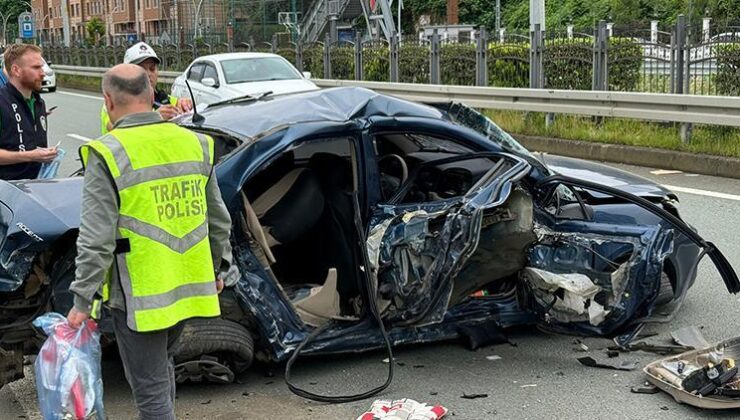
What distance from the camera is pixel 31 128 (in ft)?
20.7

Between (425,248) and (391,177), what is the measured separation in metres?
0.88

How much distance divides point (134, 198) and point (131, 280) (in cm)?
30

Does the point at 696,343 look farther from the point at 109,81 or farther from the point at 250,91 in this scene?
the point at 250,91

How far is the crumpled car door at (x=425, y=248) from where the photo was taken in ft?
15.8

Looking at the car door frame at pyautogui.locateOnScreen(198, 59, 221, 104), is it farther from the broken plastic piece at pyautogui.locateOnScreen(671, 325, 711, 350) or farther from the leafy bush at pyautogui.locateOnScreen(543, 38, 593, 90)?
the broken plastic piece at pyautogui.locateOnScreen(671, 325, 711, 350)

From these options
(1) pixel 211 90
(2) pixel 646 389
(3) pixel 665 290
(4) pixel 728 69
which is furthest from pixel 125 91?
(1) pixel 211 90

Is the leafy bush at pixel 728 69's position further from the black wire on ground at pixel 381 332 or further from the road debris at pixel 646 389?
the black wire on ground at pixel 381 332

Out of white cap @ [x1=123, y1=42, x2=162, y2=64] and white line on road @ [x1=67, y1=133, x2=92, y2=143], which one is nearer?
white cap @ [x1=123, y1=42, x2=162, y2=64]

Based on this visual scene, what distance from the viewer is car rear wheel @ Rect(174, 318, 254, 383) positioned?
4.64m

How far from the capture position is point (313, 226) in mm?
5262

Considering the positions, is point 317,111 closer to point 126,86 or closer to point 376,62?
point 126,86

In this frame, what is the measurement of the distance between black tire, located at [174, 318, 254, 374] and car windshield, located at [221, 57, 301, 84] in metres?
12.4

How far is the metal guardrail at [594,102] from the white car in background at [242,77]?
1.48 metres

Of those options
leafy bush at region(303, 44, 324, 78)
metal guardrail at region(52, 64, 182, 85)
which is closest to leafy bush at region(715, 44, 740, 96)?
leafy bush at region(303, 44, 324, 78)
